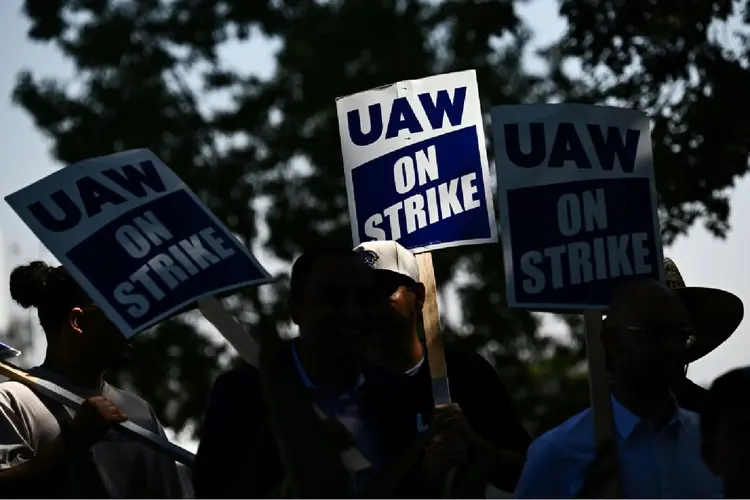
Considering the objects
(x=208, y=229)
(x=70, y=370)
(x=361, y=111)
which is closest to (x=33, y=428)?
(x=70, y=370)

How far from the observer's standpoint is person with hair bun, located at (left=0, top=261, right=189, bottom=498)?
4.36m

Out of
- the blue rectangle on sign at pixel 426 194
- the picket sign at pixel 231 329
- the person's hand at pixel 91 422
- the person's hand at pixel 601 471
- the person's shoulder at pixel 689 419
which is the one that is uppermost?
the blue rectangle on sign at pixel 426 194

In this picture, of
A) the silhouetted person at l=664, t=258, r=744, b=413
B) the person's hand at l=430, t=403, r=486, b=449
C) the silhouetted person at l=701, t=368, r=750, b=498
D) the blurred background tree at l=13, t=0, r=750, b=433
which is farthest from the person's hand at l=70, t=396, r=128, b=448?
the blurred background tree at l=13, t=0, r=750, b=433

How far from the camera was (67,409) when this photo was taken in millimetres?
4816

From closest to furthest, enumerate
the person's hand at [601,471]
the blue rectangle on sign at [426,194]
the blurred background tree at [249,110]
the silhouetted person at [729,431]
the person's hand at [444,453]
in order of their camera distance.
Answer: the person's hand at [601,471] < the silhouetted person at [729,431] < the person's hand at [444,453] < the blue rectangle on sign at [426,194] < the blurred background tree at [249,110]

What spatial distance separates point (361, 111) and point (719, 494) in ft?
6.39

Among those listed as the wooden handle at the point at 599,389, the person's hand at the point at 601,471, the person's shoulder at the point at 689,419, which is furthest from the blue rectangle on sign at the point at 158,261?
the person's hand at the point at 601,471

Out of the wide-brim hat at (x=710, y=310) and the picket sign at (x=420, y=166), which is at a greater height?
the picket sign at (x=420, y=166)

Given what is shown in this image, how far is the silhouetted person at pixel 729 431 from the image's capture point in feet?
11.7

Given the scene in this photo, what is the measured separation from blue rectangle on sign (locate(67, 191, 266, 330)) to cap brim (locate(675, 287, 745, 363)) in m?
1.51

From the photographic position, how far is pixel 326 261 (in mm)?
4250

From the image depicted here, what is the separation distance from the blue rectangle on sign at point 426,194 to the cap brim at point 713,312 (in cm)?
71

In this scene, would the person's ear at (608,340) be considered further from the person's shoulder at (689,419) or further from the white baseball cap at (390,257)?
the white baseball cap at (390,257)

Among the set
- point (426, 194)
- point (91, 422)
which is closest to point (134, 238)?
point (91, 422)
